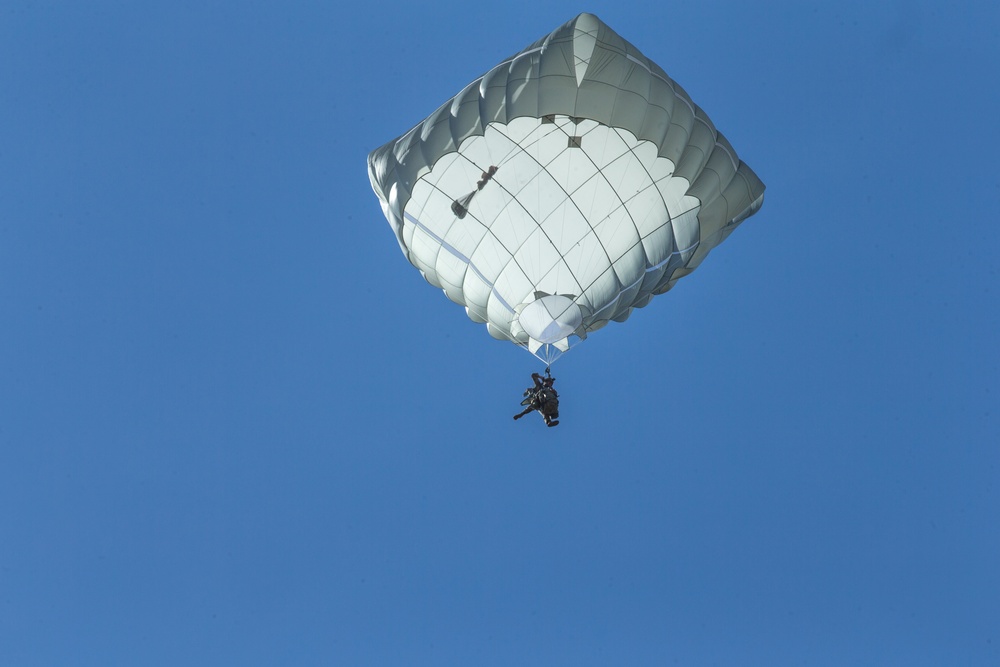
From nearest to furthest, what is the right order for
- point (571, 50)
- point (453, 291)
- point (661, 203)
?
point (571, 50) < point (661, 203) < point (453, 291)

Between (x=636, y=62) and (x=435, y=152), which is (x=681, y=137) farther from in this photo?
(x=435, y=152)

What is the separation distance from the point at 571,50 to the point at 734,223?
173 inches

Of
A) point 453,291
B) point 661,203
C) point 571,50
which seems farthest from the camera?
point 453,291

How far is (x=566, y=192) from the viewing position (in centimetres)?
2158

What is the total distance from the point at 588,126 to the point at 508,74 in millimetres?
1821

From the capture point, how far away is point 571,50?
2002cm

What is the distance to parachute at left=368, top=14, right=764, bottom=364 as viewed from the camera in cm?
2022

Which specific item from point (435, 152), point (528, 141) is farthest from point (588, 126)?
point (435, 152)

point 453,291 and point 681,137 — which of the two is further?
point 453,291

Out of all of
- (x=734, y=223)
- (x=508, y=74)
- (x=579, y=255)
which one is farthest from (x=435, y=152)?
(x=734, y=223)

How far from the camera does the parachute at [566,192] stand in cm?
2022

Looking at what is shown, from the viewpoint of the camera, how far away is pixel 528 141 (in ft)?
70.3

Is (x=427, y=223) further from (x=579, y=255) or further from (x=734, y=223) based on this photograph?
(x=734, y=223)

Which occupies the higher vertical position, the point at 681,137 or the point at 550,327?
the point at 681,137
